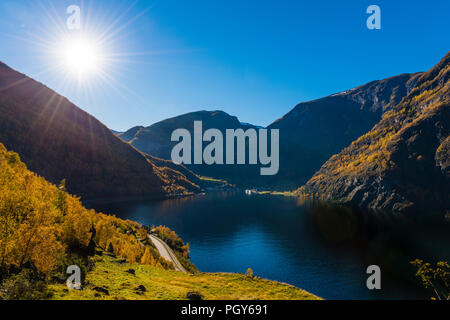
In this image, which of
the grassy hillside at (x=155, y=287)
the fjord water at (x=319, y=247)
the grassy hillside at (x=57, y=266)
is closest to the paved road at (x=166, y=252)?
the fjord water at (x=319, y=247)

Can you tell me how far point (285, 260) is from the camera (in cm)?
8550

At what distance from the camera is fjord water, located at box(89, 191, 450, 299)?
219 feet

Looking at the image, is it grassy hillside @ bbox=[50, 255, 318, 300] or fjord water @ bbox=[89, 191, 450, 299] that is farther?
fjord water @ bbox=[89, 191, 450, 299]

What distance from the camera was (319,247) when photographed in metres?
98.2

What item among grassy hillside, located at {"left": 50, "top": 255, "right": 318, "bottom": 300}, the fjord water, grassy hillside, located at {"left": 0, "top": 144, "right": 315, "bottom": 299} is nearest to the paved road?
the fjord water

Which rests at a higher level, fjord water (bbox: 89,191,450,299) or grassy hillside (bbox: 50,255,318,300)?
grassy hillside (bbox: 50,255,318,300)

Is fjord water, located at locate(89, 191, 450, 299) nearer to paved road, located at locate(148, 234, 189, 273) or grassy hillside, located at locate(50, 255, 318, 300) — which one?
paved road, located at locate(148, 234, 189, 273)

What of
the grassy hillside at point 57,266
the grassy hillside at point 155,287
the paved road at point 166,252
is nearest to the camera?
the grassy hillside at point 57,266

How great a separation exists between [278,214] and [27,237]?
16628cm

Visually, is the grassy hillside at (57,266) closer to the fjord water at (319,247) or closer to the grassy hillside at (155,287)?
the grassy hillside at (155,287)

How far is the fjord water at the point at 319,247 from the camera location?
6688 cm

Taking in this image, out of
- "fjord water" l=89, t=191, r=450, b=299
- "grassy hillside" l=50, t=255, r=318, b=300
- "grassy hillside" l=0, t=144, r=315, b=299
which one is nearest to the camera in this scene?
"grassy hillside" l=0, t=144, r=315, b=299
